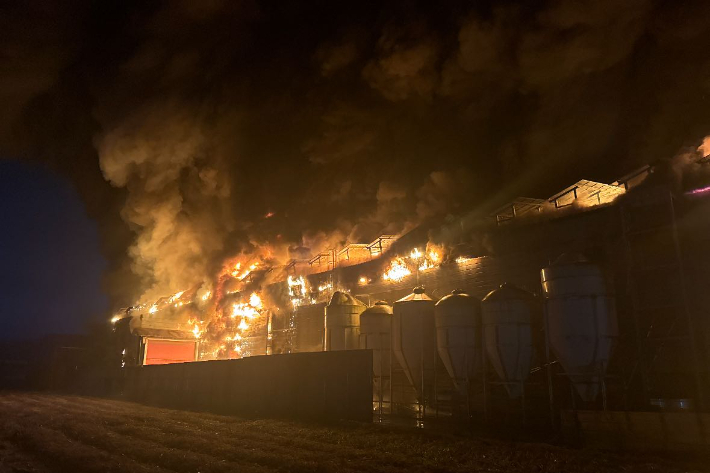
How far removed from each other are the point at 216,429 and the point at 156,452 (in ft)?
13.8

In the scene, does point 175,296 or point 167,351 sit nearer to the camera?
point 167,351

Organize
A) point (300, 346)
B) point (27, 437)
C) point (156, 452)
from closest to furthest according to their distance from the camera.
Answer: point (156, 452), point (27, 437), point (300, 346)

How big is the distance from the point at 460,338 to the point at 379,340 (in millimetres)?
5348

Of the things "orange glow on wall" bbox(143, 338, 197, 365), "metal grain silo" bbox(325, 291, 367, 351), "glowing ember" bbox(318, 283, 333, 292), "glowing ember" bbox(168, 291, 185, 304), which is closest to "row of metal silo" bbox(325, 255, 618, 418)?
"metal grain silo" bbox(325, 291, 367, 351)

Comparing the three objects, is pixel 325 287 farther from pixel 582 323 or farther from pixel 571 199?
pixel 582 323

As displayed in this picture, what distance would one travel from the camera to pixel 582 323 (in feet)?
Result: 49.5

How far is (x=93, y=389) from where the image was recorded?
33719 mm

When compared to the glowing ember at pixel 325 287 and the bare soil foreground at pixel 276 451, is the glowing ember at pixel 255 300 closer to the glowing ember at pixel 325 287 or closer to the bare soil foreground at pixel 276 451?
the glowing ember at pixel 325 287

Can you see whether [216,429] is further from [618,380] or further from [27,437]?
[618,380]

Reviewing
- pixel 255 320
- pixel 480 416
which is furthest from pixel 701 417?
pixel 255 320

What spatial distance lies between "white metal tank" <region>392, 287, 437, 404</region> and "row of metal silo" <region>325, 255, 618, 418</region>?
4 centimetres

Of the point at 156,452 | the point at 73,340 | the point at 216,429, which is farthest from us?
the point at 73,340

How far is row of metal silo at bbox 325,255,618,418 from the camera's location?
596 inches

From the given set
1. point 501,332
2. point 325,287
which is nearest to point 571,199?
point 501,332
